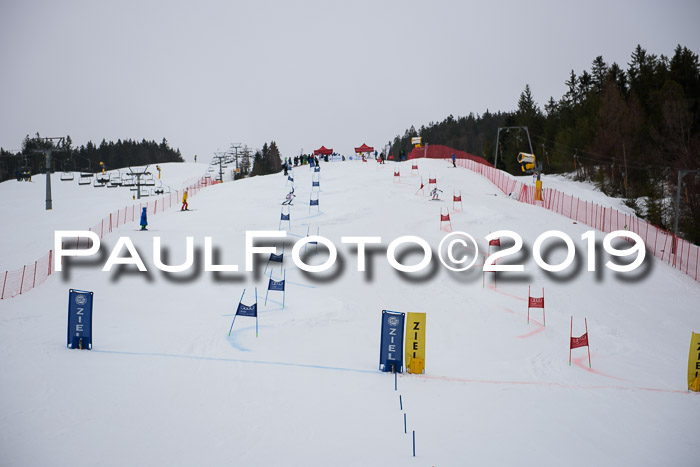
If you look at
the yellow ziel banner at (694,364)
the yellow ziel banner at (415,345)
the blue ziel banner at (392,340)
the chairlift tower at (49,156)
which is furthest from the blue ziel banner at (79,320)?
→ the chairlift tower at (49,156)

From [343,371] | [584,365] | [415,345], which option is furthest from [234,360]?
[584,365]

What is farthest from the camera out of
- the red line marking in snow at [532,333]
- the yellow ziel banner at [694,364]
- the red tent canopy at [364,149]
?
the red tent canopy at [364,149]

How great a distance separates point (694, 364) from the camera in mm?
12844

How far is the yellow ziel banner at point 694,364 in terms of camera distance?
12734mm

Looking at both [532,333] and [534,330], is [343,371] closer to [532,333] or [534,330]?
[532,333]

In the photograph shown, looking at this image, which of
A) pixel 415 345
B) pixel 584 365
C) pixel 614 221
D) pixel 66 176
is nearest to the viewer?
pixel 415 345

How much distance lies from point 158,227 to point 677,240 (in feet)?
87.8

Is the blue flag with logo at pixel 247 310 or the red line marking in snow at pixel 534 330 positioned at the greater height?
the blue flag with logo at pixel 247 310

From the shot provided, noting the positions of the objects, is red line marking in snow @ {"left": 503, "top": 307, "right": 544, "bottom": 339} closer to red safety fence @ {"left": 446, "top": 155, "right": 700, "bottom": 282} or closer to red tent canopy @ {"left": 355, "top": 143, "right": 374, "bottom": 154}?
red safety fence @ {"left": 446, "top": 155, "right": 700, "bottom": 282}

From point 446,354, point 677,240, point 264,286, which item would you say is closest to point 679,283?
point 677,240

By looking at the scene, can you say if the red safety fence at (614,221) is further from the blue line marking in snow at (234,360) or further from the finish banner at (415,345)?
the blue line marking in snow at (234,360)

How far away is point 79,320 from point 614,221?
28.1 metres

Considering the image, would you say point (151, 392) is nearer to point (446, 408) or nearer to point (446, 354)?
point (446, 408)

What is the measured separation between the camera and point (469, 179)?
4672 centimetres
